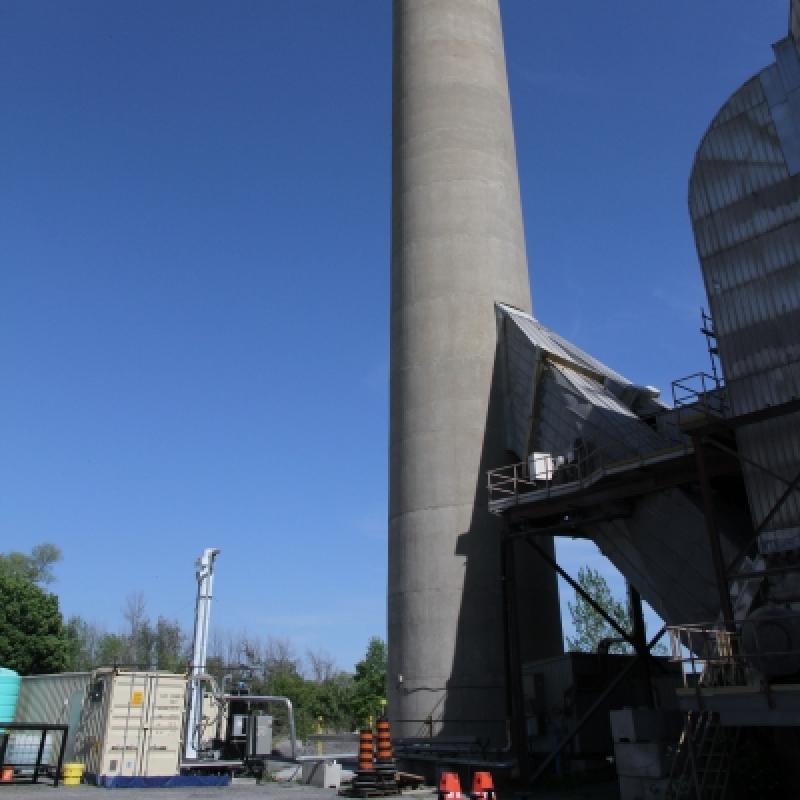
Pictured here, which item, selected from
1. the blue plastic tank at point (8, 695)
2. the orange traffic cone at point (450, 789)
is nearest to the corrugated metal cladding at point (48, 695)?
the blue plastic tank at point (8, 695)

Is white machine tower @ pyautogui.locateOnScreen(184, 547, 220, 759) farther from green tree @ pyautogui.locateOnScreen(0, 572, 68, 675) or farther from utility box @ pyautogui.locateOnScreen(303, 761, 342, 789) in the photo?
green tree @ pyautogui.locateOnScreen(0, 572, 68, 675)

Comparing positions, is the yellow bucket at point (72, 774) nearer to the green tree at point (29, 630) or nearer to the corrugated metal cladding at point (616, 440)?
the corrugated metal cladding at point (616, 440)

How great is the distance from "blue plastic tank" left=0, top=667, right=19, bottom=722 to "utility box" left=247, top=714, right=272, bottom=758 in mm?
7237

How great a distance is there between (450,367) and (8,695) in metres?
18.2

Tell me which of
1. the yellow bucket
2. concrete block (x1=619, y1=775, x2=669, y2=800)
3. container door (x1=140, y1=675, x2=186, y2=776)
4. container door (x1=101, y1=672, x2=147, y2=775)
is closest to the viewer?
concrete block (x1=619, y1=775, x2=669, y2=800)

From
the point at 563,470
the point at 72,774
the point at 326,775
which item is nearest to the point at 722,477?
the point at 563,470

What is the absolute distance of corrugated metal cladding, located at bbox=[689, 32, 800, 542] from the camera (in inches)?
732

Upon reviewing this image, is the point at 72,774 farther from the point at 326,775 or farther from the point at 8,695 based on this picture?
the point at 326,775

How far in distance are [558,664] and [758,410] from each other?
11444 millimetres

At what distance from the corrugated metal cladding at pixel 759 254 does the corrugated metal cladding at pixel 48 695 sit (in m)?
20.1

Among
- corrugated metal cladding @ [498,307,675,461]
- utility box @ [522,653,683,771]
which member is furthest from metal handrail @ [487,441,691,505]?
utility box @ [522,653,683,771]

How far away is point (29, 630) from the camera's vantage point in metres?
49.9

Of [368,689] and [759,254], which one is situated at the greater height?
A: [759,254]

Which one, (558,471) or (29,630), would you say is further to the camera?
(29,630)
